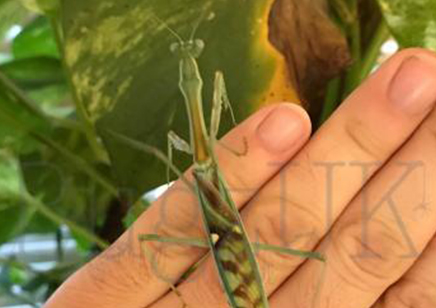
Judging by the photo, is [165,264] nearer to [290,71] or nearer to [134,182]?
[134,182]

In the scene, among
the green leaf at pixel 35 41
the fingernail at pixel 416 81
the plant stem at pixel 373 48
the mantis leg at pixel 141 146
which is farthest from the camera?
the green leaf at pixel 35 41

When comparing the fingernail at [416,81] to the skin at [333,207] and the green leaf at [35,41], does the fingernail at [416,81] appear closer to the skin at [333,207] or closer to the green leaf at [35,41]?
the skin at [333,207]

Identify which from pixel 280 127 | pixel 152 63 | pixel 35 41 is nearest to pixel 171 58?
→ pixel 152 63

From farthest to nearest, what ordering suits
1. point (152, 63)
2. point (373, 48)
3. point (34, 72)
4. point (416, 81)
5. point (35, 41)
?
point (35, 41) < point (34, 72) < point (373, 48) < point (152, 63) < point (416, 81)

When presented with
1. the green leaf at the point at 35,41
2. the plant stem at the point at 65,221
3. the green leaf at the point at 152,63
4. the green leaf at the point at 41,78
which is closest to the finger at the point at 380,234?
the green leaf at the point at 152,63

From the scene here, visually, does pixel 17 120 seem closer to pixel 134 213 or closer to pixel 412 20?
pixel 134 213

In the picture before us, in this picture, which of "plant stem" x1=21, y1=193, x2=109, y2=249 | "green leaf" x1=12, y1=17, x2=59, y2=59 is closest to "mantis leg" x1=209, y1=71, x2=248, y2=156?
"plant stem" x1=21, y1=193, x2=109, y2=249

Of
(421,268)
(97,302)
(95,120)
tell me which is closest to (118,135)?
(95,120)
